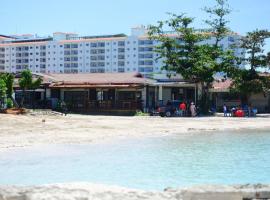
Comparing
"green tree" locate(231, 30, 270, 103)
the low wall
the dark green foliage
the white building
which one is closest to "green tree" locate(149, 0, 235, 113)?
"green tree" locate(231, 30, 270, 103)

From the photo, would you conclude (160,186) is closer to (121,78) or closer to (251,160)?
(251,160)

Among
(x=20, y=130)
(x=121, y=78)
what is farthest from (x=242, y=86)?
(x=20, y=130)

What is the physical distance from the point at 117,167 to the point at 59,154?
3239 mm

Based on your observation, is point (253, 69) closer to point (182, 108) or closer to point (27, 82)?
point (182, 108)

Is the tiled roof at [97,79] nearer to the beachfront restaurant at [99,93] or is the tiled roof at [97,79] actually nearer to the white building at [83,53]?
the beachfront restaurant at [99,93]

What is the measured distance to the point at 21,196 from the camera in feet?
17.1

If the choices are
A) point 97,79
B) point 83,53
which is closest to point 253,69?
point 97,79

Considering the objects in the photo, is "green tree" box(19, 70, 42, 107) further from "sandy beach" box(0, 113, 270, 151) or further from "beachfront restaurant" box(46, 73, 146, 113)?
"sandy beach" box(0, 113, 270, 151)

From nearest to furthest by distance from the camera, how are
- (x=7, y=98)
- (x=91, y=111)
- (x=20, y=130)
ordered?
(x=20, y=130) < (x=7, y=98) < (x=91, y=111)

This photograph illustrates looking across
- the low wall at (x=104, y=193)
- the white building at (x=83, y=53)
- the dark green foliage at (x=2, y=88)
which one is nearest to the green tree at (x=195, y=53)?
the dark green foliage at (x=2, y=88)

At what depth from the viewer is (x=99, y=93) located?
41.8 meters

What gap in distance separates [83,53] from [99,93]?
10006cm

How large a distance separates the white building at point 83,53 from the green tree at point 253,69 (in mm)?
89607

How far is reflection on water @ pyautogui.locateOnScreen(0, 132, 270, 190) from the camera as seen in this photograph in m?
10.5
